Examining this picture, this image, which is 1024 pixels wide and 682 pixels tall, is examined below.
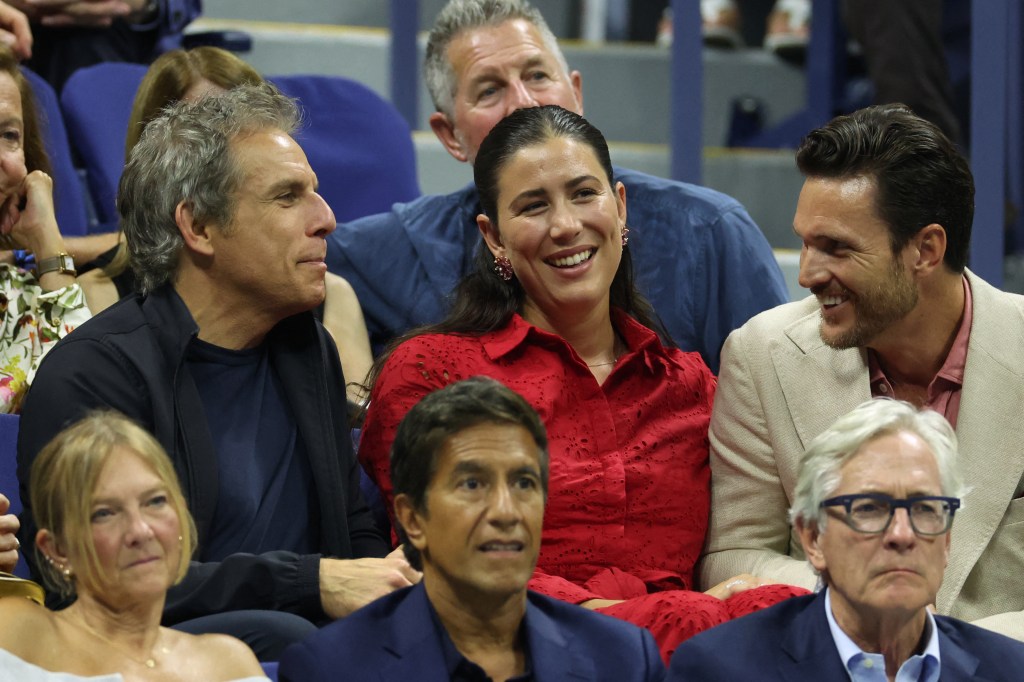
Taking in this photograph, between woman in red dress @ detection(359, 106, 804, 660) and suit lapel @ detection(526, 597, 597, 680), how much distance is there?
0.34 m

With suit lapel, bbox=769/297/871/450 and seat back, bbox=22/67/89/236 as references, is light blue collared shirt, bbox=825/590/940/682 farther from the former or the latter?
A: seat back, bbox=22/67/89/236

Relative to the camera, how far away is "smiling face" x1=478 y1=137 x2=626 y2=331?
257 centimetres

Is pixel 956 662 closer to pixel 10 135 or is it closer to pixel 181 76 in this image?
pixel 10 135

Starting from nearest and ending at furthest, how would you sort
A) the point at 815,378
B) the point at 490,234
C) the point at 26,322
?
1. the point at 815,378
2. the point at 490,234
3. the point at 26,322

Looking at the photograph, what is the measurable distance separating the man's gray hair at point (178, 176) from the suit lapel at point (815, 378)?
33.0 inches

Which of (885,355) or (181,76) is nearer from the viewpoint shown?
(885,355)

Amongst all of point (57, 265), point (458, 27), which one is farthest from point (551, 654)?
point (458, 27)

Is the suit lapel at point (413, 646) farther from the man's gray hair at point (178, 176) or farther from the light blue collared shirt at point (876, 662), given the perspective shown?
the man's gray hair at point (178, 176)

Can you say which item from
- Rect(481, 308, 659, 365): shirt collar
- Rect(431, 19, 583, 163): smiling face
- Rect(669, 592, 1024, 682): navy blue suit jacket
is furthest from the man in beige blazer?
Rect(431, 19, 583, 163): smiling face

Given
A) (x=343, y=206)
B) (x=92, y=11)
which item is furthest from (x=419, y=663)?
(x=92, y=11)

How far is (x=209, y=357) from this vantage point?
242cm

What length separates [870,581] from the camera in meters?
1.85

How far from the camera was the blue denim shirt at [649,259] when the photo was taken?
3.03 m

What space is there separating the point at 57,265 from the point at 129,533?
3.95 ft
